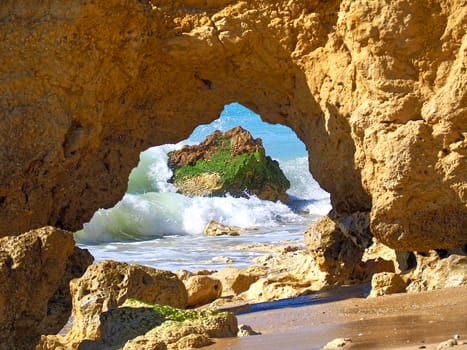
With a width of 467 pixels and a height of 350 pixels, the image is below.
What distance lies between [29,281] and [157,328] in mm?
1596

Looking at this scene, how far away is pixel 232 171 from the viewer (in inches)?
1283

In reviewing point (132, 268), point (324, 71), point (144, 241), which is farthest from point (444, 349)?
point (144, 241)

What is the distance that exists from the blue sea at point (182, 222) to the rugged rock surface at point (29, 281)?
814 centimetres

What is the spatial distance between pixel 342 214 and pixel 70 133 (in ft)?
11.3

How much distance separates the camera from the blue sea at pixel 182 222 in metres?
19.6

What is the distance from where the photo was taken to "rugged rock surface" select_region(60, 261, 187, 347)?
8.45 m

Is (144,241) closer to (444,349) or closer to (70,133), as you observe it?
(70,133)

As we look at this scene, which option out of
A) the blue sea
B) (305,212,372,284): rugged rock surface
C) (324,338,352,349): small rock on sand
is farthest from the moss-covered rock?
(324,338,352,349): small rock on sand

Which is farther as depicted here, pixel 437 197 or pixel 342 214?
Answer: pixel 342 214

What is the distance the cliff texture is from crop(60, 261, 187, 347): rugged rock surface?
2498 millimetres

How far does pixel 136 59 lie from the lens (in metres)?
11.8

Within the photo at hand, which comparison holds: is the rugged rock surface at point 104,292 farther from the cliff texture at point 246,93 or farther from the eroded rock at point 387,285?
the cliff texture at point 246,93

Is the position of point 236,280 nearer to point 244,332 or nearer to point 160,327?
point 244,332

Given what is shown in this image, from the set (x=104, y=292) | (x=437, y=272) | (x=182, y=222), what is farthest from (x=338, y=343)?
(x=182, y=222)
